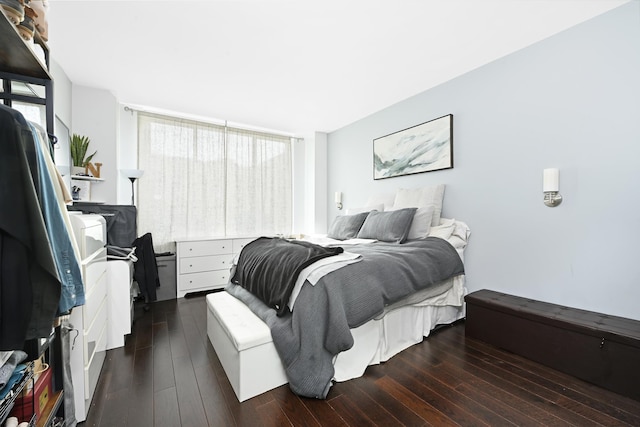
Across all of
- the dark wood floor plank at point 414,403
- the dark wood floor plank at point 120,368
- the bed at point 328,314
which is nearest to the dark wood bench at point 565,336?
the bed at point 328,314

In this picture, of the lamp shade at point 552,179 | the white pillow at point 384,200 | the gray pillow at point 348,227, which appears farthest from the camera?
the white pillow at point 384,200

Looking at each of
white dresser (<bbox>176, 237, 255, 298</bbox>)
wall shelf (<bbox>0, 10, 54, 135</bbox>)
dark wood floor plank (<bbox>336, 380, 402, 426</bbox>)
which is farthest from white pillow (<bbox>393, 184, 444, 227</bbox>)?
wall shelf (<bbox>0, 10, 54, 135</bbox>)

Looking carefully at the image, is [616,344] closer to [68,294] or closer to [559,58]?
[559,58]

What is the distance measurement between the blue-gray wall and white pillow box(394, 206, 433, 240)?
299 millimetres

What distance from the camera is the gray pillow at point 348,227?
3521 mm

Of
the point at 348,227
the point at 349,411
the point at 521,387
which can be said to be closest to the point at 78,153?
the point at 348,227

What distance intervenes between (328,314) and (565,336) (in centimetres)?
168

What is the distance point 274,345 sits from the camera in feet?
5.67

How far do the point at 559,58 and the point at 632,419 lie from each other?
8.32 ft

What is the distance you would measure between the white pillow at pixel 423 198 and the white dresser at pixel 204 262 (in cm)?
229

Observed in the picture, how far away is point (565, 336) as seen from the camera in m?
1.92

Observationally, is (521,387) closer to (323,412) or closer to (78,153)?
(323,412)

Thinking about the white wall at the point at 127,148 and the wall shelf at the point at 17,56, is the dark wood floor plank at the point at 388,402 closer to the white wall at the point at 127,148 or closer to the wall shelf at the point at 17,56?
the wall shelf at the point at 17,56

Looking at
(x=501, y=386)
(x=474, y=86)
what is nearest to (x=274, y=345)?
(x=501, y=386)
